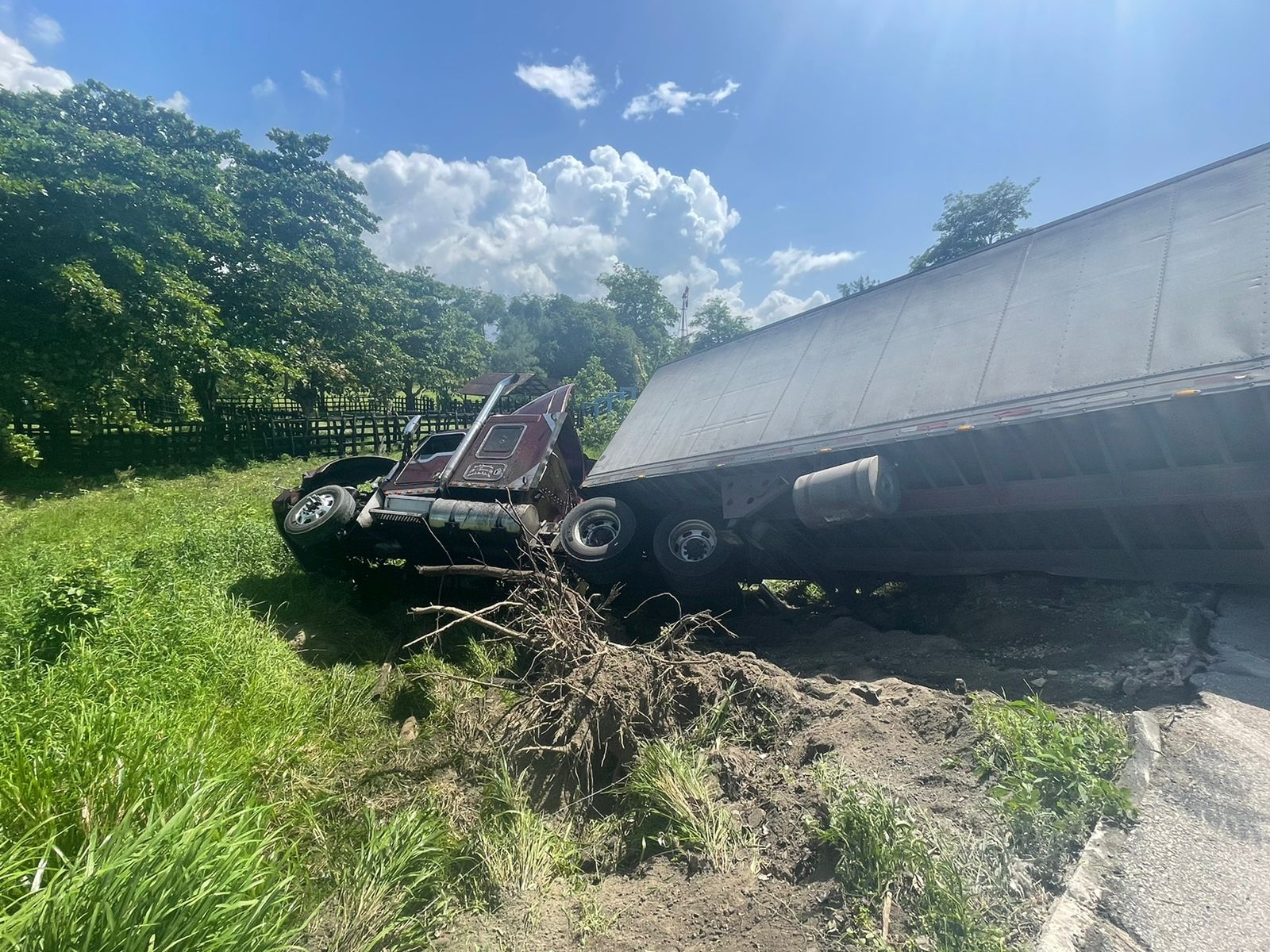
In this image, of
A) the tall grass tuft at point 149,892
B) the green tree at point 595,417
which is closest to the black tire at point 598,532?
the tall grass tuft at point 149,892

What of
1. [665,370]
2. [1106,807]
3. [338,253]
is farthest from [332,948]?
[338,253]

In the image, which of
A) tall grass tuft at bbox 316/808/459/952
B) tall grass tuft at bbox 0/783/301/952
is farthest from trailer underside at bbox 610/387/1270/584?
tall grass tuft at bbox 0/783/301/952

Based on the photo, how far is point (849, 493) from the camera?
398 cm

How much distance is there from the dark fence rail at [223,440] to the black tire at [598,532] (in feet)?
19.1

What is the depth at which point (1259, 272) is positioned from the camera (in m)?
2.86

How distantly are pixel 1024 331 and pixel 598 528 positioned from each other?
149 inches

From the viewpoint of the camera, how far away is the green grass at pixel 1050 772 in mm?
2051

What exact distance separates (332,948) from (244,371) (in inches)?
508

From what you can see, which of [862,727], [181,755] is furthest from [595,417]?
[181,755]

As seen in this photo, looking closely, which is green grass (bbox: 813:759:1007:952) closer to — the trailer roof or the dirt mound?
the dirt mound

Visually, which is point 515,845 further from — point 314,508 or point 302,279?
point 302,279

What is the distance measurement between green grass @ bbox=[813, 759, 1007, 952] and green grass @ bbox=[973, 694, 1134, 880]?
0.86 ft

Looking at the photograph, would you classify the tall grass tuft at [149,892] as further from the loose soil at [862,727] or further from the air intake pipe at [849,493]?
the air intake pipe at [849,493]

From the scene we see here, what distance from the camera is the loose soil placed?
7.11 feet
